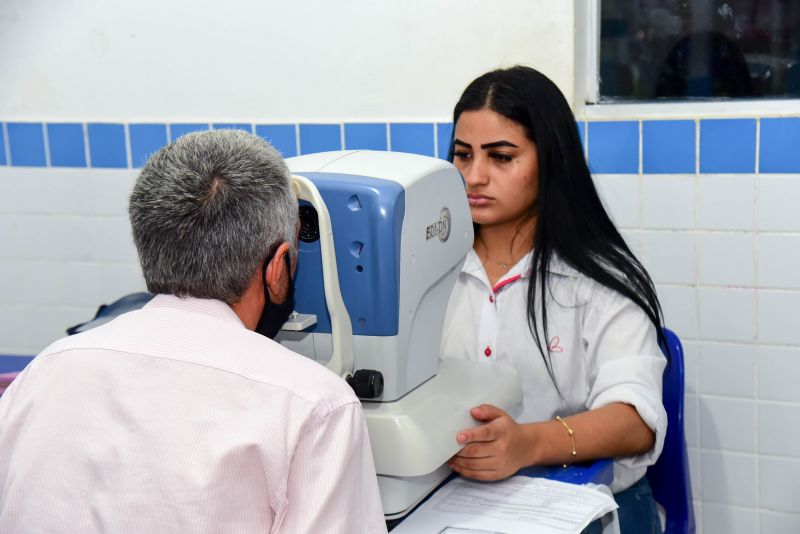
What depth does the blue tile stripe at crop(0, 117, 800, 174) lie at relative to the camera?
2230mm

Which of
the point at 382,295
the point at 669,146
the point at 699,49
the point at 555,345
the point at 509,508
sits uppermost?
the point at 699,49

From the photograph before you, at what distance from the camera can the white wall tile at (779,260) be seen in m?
Result: 2.25

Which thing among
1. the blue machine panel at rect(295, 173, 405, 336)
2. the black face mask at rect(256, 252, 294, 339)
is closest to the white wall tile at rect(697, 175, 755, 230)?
the blue machine panel at rect(295, 173, 405, 336)

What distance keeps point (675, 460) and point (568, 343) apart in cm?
38

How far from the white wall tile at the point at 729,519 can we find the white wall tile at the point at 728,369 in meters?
0.32

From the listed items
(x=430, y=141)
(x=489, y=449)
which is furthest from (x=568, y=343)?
(x=430, y=141)

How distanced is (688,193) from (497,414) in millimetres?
1098

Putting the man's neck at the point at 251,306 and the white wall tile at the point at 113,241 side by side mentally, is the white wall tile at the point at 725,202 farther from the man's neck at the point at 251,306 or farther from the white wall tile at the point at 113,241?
the white wall tile at the point at 113,241

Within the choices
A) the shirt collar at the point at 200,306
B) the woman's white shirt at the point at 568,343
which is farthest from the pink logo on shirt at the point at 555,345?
the shirt collar at the point at 200,306

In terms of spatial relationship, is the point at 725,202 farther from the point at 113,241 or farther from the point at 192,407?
the point at 113,241

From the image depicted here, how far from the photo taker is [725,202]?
228cm

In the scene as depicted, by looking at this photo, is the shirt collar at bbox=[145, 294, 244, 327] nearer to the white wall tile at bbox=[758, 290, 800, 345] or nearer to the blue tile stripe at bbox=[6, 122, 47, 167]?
the white wall tile at bbox=[758, 290, 800, 345]

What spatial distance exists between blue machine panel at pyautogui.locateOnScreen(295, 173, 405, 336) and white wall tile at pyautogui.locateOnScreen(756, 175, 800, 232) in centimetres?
129

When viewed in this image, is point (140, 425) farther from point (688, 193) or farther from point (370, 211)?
point (688, 193)
